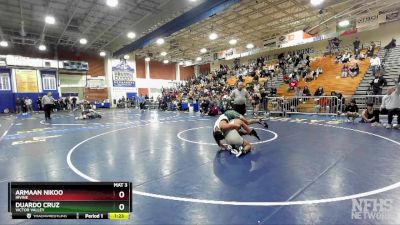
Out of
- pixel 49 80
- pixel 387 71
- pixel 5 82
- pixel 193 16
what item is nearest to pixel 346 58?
pixel 387 71

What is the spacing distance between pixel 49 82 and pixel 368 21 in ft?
107

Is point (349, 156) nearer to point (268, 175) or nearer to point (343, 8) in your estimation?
point (268, 175)

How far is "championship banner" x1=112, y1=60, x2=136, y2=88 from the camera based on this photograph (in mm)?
31250

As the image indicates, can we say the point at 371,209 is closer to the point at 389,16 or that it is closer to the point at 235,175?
the point at 235,175

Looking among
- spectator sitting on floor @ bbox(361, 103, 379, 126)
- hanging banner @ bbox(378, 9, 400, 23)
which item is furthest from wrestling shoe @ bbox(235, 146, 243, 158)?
hanging banner @ bbox(378, 9, 400, 23)

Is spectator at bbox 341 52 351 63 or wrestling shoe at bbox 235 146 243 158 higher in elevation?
spectator at bbox 341 52 351 63

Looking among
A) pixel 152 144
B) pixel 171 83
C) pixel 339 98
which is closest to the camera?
pixel 152 144

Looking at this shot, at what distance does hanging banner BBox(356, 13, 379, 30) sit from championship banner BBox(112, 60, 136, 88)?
85.6 ft

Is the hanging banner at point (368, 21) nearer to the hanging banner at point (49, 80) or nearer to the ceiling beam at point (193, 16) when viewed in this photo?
the ceiling beam at point (193, 16)

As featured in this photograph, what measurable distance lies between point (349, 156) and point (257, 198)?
2936mm

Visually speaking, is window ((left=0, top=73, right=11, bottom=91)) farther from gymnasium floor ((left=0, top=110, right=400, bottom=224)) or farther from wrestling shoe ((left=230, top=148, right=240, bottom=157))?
wrestling shoe ((left=230, top=148, right=240, bottom=157))

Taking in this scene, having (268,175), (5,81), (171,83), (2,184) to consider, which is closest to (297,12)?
(268,175)

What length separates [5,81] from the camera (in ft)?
82.3

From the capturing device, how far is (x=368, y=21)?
19.1 m
